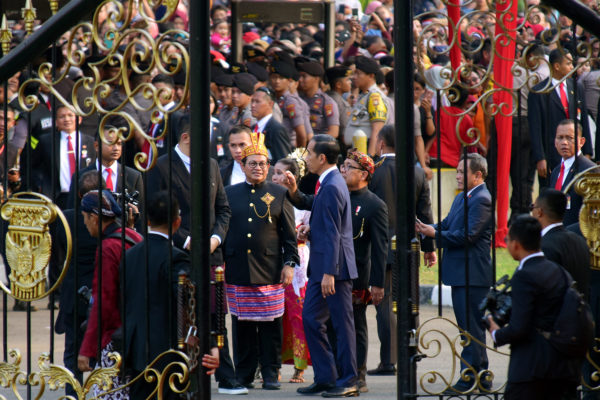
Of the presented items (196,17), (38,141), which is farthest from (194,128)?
(38,141)

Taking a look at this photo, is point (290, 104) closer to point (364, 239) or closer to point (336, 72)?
point (336, 72)

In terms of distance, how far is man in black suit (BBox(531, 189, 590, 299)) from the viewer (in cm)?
550

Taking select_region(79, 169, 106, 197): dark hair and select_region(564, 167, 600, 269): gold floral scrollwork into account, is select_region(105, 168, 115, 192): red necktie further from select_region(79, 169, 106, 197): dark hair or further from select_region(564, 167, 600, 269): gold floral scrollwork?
select_region(564, 167, 600, 269): gold floral scrollwork

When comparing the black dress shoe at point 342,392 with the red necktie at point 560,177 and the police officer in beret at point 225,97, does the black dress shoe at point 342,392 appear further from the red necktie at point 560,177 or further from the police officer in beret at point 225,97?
the police officer in beret at point 225,97

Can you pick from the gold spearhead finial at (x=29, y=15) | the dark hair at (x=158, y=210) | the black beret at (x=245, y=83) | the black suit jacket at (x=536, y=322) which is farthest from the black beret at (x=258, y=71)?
the black suit jacket at (x=536, y=322)

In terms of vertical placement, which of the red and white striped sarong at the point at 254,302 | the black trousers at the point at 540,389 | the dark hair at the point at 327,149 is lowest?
the black trousers at the point at 540,389

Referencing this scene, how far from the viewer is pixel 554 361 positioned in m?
5.20

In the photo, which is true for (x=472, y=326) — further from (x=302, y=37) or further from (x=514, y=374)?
(x=302, y=37)

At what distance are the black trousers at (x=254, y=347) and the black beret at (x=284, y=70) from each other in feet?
18.3

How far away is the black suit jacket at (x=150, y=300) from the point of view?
5.68 meters

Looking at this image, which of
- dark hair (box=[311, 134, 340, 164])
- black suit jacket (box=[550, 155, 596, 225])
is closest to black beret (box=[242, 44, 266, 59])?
dark hair (box=[311, 134, 340, 164])

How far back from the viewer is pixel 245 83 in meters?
12.5

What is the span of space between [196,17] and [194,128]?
51 cm

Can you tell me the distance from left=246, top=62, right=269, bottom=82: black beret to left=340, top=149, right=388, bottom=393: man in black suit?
5416mm
